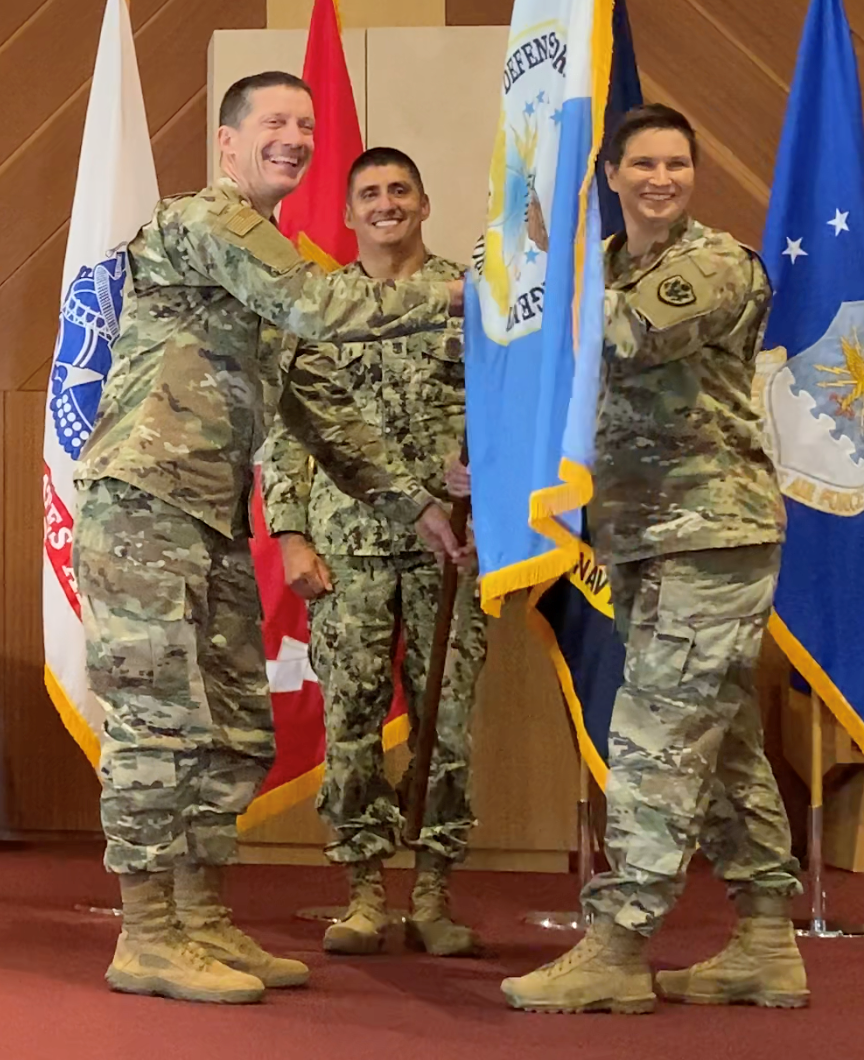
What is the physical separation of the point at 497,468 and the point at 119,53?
7.06 ft

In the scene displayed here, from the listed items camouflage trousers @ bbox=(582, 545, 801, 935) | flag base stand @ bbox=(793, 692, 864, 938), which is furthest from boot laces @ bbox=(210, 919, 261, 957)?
flag base stand @ bbox=(793, 692, 864, 938)

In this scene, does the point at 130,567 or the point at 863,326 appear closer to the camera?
the point at 130,567

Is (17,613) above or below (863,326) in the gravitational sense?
below

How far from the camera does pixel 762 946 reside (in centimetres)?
259

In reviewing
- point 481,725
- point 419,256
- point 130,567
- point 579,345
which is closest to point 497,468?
point 579,345

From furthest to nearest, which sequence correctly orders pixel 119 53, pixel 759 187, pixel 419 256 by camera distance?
pixel 759 187 < pixel 119 53 < pixel 419 256

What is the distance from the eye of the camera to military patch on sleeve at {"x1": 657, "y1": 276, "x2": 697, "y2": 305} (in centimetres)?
235

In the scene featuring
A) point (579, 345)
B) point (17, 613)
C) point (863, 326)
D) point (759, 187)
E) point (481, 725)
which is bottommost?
point (481, 725)

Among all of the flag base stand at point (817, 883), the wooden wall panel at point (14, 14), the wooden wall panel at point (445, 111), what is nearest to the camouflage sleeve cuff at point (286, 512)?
the flag base stand at point (817, 883)

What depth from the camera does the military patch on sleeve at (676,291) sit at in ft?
7.71

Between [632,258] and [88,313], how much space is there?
1766 millimetres

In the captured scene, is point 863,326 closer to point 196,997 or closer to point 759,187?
point 759,187

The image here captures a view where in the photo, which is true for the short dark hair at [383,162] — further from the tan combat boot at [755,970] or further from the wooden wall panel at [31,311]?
the wooden wall panel at [31,311]

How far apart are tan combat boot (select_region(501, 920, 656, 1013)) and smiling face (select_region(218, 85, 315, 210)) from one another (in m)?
1.39
